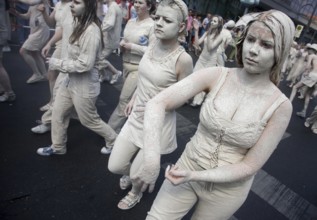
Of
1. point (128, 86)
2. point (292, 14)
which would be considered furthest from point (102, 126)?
point (292, 14)

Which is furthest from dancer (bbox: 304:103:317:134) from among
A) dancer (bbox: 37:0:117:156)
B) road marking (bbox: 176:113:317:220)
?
dancer (bbox: 37:0:117:156)

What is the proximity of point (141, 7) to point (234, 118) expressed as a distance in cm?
242

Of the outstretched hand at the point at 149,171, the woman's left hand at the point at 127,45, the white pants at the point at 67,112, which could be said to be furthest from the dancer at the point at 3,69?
the outstretched hand at the point at 149,171

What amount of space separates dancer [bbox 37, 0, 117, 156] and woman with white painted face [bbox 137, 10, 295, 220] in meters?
1.64

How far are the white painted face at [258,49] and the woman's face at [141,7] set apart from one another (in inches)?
88.4

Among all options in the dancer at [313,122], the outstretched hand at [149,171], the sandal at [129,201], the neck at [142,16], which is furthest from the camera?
the dancer at [313,122]

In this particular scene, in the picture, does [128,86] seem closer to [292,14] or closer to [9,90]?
[9,90]

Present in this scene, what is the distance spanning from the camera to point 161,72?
7.66ft

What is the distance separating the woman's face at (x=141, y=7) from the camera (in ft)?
11.3

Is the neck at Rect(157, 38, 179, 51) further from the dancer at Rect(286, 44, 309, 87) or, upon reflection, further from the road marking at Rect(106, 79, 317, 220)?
the dancer at Rect(286, 44, 309, 87)

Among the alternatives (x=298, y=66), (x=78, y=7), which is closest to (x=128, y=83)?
(x=78, y=7)

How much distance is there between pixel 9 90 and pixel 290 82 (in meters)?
11.9

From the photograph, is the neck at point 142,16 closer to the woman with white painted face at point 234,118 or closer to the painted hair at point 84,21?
the painted hair at point 84,21

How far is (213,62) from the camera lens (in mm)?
5891
